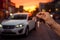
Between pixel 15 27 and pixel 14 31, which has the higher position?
pixel 15 27

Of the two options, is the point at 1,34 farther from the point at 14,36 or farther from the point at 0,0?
the point at 0,0

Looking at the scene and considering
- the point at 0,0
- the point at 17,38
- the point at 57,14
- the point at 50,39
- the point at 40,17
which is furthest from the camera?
the point at 0,0

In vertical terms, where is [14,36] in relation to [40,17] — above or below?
below

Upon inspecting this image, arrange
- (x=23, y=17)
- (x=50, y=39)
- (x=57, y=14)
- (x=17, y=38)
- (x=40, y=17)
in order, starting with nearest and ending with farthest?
(x=40, y=17) < (x=50, y=39) < (x=17, y=38) < (x=23, y=17) < (x=57, y=14)

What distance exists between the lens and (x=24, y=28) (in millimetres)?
11781

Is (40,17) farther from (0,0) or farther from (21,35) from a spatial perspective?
(0,0)

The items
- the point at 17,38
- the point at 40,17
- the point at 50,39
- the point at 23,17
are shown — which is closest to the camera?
the point at 40,17

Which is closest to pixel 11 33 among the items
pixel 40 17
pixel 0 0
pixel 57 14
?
pixel 40 17

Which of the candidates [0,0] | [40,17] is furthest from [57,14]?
[40,17]

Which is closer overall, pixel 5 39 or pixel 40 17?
pixel 40 17

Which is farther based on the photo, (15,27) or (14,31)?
(15,27)

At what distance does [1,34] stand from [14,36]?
2.56 feet

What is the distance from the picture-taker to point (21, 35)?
12.2 meters

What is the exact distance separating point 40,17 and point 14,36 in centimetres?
947
